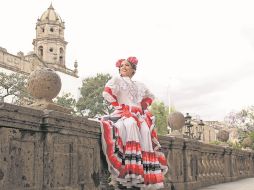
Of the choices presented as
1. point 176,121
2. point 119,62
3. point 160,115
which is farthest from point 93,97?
point 119,62

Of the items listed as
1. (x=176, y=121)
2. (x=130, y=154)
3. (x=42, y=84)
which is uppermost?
(x=42, y=84)

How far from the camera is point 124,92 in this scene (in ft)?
17.2

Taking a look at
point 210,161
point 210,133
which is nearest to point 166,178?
point 210,161

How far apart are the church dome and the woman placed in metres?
53.6

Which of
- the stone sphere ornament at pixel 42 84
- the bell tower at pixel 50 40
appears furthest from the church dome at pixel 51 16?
the stone sphere ornament at pixel 42 84

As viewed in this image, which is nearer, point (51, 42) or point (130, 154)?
point (130, 154)

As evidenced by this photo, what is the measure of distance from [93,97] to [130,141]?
39.7 m

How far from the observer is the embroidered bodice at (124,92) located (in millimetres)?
5172

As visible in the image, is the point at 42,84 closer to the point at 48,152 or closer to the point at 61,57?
the point at 48,152

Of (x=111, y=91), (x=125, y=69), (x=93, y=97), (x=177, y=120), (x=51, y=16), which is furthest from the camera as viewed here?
(x=51, y=16)

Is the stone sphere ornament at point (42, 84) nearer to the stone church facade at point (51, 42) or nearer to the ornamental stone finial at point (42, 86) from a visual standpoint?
the ornamental stone finial at point (42, 86)

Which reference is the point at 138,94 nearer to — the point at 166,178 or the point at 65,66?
the point at 166,178

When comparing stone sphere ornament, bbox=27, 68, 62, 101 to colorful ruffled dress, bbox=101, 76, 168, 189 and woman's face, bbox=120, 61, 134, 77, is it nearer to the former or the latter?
colorful ruffled dress, bbox=101, 76, 168, 189

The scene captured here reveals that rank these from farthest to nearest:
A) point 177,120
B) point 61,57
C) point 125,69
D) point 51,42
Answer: point 61,57 < point 51,42 < point 177,120 < point 125,69
